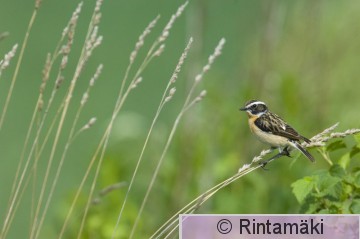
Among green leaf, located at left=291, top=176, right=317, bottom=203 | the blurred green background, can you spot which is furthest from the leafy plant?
the blurred green background

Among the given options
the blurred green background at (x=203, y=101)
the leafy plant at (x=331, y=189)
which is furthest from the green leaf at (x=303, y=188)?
the blurred green background at (x=203, y=101)

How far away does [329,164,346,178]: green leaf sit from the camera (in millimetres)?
2535

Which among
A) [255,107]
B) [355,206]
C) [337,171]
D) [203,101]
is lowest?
[355,206]

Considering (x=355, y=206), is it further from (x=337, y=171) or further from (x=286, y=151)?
(x=286, y=151)

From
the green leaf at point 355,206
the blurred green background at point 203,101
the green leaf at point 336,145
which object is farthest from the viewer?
the blurred green background at point 203,101

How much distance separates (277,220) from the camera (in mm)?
2330

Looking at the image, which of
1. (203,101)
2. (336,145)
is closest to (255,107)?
(336,145)

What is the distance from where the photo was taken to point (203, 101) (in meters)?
4.57

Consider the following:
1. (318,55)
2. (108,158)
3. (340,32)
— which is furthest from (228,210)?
(340,32)

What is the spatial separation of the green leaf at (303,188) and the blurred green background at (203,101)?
0.89 meters

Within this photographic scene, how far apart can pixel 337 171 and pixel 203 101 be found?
81.5 inches

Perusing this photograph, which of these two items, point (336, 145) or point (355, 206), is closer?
point (355, 206)

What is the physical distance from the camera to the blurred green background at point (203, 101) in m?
3.99

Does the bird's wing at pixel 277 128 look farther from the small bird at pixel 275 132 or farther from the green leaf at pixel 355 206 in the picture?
the green leaf at pixel 355 206
